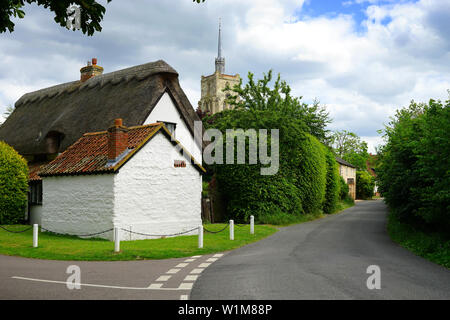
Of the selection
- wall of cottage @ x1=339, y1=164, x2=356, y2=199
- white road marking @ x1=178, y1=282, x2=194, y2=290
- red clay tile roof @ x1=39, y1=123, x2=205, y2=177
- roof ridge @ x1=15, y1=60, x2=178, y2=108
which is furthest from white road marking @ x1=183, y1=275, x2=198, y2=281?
wall of cottage @ x1=339, y1=164, x2=356, y2=199

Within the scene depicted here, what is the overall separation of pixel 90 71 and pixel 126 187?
65.8 ft

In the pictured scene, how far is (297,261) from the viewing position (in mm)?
11078

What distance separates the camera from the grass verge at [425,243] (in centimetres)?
1183

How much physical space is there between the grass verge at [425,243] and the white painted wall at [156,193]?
29.3 ft

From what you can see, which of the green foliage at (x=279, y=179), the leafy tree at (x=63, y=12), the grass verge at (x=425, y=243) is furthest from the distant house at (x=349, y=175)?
the leafy tree at (x=63, y=12)

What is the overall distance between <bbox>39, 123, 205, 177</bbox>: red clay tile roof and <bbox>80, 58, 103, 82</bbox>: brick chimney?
13.7m

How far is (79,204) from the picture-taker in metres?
17.4

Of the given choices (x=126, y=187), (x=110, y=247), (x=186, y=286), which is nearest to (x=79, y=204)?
(x=126, y=187)

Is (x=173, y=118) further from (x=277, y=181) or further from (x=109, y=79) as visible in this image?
(x=277, y=181)

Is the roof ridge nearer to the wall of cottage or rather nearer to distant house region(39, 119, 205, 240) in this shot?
distant house region(39, 119, 205, 240)
